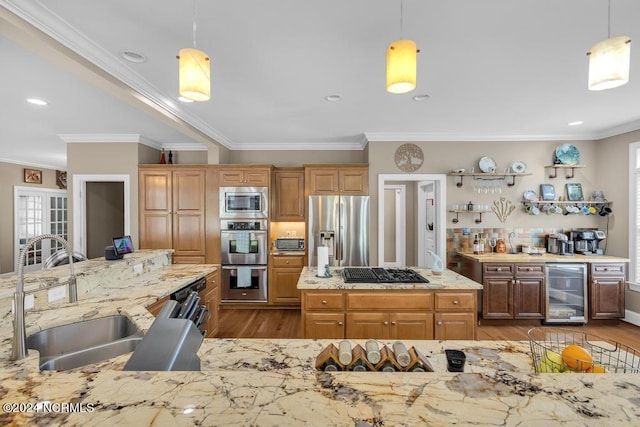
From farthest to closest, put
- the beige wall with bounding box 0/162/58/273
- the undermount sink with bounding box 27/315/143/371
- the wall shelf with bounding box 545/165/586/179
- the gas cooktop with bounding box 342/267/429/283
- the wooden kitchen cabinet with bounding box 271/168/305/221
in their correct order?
the beige wall with bounding box 0/162/58/273, the wooden kitchen cabinet with bounding box 271/168/305/221, the wall shelf with bounding box 545/165/586/179, the gas cooktop with bounding box 342/267/429/283, the undermount sink with bounding box 27/315/143/371

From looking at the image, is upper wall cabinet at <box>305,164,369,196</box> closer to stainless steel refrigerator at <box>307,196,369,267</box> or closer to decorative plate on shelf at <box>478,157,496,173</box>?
stainless steel refrigerator at <box>307,196,369,267</box>

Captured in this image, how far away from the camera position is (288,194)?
470 cm

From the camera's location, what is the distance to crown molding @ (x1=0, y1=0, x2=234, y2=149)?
5.29 ft

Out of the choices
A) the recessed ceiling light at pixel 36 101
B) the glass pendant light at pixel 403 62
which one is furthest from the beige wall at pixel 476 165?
the recessed ceiling light at pixel 36 101

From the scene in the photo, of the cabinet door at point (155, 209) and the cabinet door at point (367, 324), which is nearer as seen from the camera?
the cabinet door at point (367, 324)

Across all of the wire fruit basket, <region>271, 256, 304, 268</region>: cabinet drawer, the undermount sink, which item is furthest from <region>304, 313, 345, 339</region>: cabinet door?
<region>271, 256, 304, 268</region>: cabinet drawer

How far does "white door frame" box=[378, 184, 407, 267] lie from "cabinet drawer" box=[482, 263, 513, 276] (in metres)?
2.94

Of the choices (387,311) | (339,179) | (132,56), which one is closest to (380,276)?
(387,311)

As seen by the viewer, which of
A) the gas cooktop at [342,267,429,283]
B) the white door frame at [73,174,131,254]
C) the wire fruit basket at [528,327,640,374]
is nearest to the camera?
the wire fruit basket at [528,327,640,374]

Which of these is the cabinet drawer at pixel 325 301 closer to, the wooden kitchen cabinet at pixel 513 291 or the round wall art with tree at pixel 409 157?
the wooden kitchen cabinet at pixel 513 291

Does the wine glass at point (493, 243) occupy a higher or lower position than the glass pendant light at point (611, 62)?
lower

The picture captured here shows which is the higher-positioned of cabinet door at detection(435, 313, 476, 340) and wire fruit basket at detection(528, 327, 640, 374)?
wire fruit basket at detection(528, 327, 640, 374)

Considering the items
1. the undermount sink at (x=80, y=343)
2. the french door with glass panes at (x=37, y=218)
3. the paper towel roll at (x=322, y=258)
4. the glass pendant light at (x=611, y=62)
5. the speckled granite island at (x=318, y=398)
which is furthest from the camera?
the french door with glass panes at (x=37, y=218)

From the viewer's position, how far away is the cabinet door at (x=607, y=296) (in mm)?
3836
